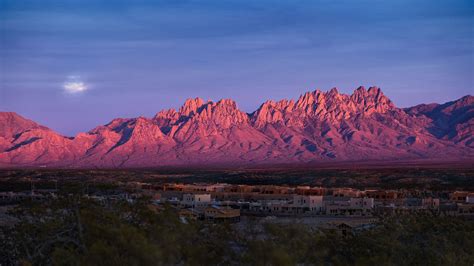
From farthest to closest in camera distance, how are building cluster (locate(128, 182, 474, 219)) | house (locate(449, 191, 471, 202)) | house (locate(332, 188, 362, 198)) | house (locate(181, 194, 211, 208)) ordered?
house (locate(332, 188, 362, 198)), house (locate(449, 191, 471, 202)), house (locate(181, 194, 211, 208)), building cluster (locate(128, 182, 474, 219))

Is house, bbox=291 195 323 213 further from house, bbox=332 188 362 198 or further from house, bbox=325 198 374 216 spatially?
house, bbox=332 188 362 198

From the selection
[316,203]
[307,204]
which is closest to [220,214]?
[307,204]

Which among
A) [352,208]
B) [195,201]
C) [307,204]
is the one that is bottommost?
[352,208]

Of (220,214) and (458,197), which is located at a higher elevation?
(458,197)

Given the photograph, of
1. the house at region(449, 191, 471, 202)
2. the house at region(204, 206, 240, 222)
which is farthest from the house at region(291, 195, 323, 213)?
the house at region(449, 191, 471, 202)

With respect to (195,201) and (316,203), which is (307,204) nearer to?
(316,203)

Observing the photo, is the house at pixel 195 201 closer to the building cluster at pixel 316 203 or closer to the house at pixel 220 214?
the building cluster at pixel 316 203

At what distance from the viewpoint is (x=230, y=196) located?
9606 centimetres

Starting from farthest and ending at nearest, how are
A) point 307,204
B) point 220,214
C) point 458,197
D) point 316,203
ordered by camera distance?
point 458,197 → point 307,204 → point 316,203 → point 220,214

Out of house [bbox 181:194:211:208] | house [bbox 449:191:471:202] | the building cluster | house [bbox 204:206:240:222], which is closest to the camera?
house [bbox 204:206:240:222]

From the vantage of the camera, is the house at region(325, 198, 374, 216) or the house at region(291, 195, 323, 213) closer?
the house at region(325, 198, 374, 216)

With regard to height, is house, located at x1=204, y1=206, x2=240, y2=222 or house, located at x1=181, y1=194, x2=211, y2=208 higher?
house, located at x1=181, y1=194, x2=211, y2=208

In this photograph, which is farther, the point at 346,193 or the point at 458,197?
the point at 346,193

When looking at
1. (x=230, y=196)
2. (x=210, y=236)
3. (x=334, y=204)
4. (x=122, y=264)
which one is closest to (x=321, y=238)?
(x=210, y=236)
